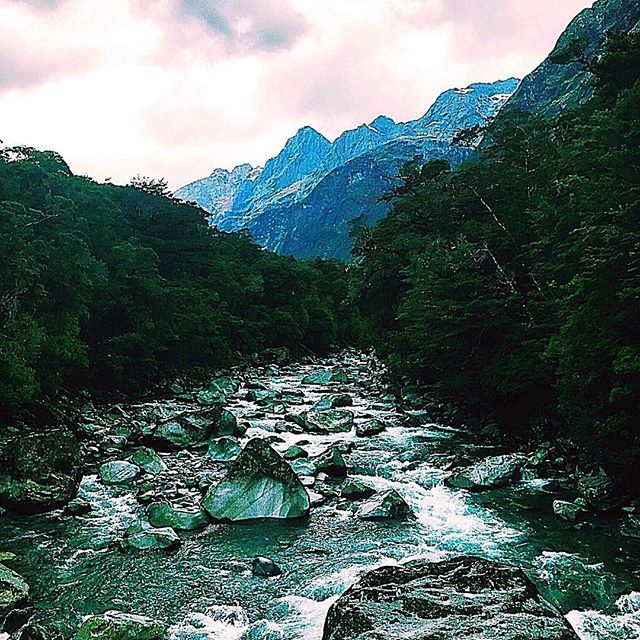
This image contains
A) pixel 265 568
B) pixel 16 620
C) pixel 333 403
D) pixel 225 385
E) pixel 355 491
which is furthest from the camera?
pixel 225 385

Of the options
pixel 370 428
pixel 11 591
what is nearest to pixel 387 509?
pixel 11 591

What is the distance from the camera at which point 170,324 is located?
2956 centimetres

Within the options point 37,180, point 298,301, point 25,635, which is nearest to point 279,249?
point 298,301

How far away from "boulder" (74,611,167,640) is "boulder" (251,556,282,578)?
6.40ft

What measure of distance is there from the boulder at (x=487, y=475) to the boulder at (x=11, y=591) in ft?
29.1

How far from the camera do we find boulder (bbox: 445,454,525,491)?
44.7 ft

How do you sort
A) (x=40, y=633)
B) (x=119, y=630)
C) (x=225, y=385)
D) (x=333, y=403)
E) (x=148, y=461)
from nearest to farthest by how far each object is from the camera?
(x=40, y=633) < (x=119, y=630) < (x=148, y=461) < (x=333, y=403) < (x=225, y=385)

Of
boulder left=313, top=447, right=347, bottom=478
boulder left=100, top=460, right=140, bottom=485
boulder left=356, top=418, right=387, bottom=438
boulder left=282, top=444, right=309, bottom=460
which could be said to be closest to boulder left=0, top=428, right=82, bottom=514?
boulder left=100, top=460, right=140, bottom=485

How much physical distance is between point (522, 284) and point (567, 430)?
6.13 metres

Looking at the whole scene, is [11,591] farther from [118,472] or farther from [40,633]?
[118,472]

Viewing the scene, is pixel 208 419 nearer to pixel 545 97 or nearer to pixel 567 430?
pixel 567 430

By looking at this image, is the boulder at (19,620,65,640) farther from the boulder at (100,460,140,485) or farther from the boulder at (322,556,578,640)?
the boulder at (100,460,140,485)

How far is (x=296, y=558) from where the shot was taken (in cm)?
998

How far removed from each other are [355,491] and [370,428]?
6.62 m
